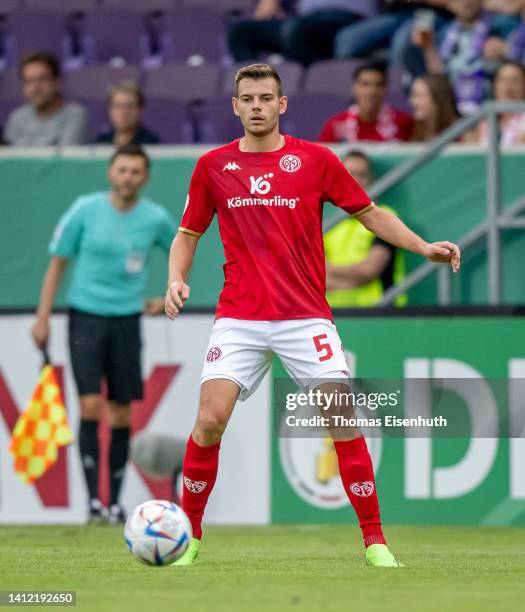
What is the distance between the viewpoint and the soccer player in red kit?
6430 mm

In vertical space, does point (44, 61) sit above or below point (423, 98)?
above

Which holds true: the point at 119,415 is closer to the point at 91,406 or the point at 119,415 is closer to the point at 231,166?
the point at 91,406

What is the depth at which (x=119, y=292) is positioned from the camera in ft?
32.1

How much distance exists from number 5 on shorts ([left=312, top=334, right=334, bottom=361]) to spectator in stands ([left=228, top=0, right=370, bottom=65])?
7.61 metres

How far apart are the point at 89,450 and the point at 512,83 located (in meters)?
4.03

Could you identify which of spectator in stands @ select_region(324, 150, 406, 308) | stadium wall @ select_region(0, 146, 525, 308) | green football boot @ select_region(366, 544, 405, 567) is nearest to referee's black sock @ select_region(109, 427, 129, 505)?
stadium wall @ select_region(0, 146, 525, 308)

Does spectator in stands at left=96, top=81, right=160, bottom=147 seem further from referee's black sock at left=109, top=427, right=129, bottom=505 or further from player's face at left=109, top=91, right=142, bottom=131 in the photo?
referee's black sock at left=109, top=427, right=129, bottom=505

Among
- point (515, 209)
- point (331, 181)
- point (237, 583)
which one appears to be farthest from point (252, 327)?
point (515, 209)

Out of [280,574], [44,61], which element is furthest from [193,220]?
[44,61]

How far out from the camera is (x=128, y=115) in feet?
37.5

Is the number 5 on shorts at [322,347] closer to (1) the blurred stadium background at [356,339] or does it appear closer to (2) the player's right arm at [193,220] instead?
(2) the player's right arm at [193,220]

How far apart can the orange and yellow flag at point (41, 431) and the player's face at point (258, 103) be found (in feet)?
12.6

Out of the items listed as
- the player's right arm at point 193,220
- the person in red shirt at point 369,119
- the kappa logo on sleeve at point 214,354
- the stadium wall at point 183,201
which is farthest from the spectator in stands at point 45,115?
the kappa logo on sleeve at point 214,354

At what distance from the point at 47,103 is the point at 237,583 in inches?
277
